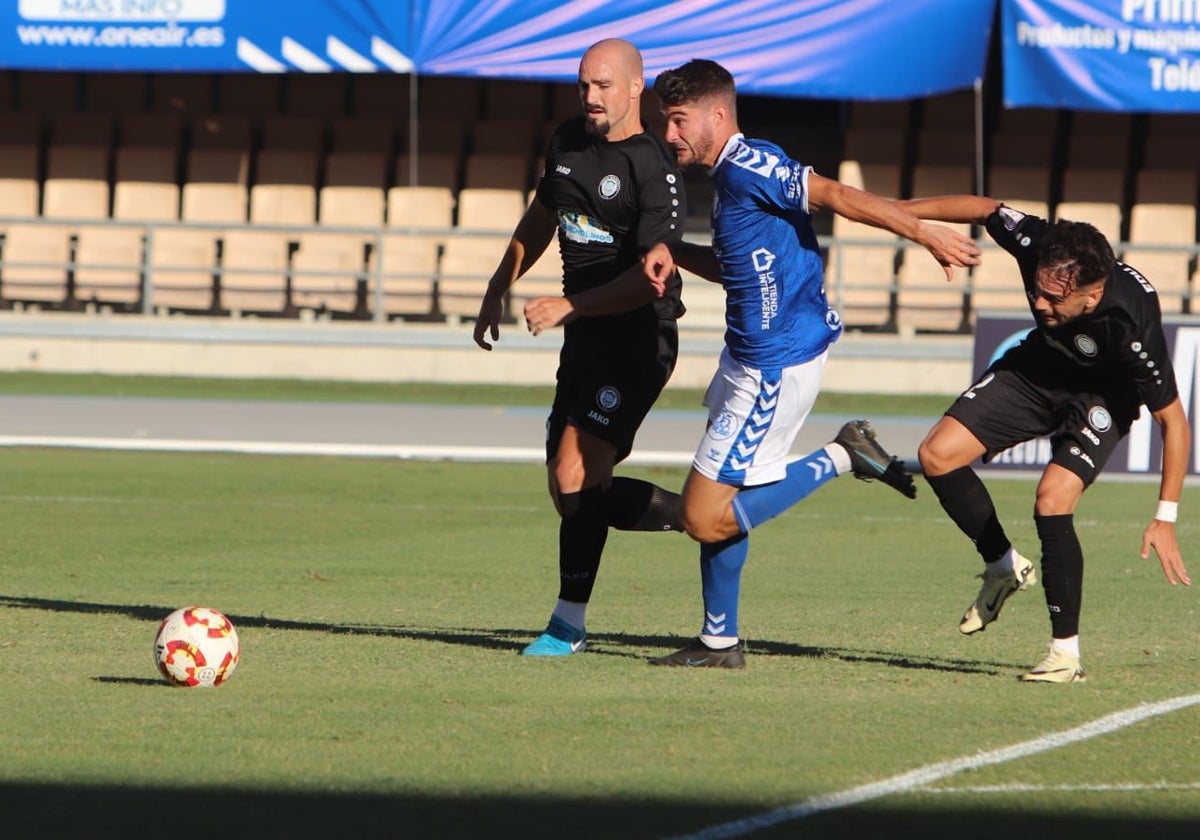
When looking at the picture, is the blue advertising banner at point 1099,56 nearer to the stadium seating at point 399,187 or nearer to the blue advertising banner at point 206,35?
the stadium seating at point 399,187

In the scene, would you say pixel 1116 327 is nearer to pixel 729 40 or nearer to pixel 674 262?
pixel 674 262

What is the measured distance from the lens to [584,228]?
7.27 m

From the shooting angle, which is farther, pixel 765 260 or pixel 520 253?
pixel 520 253

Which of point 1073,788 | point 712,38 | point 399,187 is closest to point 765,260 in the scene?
point 1073,788

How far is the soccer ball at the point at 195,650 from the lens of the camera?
6.34 meters

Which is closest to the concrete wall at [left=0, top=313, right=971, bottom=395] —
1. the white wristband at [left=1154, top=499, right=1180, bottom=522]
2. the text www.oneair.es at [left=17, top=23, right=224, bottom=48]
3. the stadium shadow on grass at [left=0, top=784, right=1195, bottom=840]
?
the text www.oneair.es at [left=17, top=23, right=224, bottom=48]

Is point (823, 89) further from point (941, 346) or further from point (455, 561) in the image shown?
point (455, 561)

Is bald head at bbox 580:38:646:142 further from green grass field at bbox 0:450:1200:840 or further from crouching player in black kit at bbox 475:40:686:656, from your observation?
green grass field at bbox 0:450:1200:840

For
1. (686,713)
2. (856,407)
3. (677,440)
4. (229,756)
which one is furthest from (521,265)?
(856,407)

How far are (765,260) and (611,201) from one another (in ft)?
2.44

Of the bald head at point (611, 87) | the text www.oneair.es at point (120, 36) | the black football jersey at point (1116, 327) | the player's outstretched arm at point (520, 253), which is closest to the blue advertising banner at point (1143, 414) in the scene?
the player's outstretched arm at point (520, 253)

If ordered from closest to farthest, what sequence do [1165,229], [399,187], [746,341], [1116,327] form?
1. [1116,327]
2. [746,341]
3. [1165,229]
4. [399,187]

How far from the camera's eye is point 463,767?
17.1ft

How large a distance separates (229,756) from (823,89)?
701 inches
